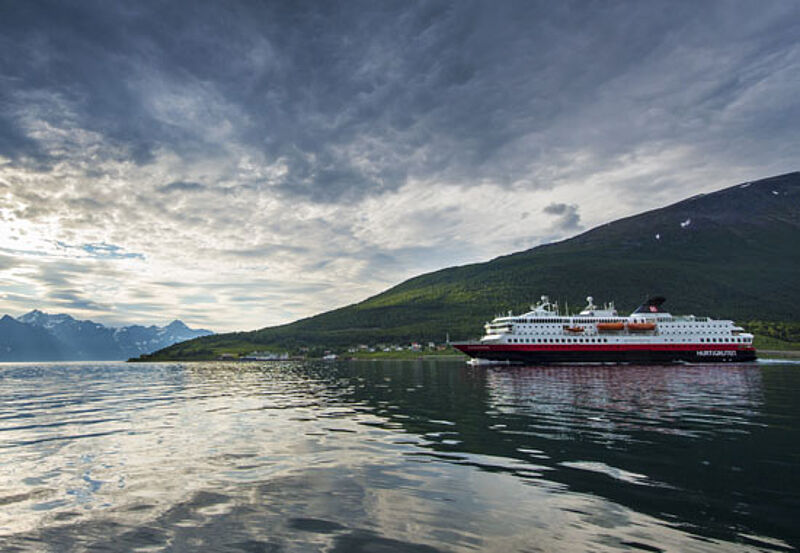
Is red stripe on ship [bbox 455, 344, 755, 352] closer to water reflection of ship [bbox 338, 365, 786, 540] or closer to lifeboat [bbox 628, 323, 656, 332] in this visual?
lifeboat [bbox 628, 323, 656, 332]

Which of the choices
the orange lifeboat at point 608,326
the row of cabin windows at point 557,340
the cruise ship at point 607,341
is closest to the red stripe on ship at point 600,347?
the cruise ship at point 607,341

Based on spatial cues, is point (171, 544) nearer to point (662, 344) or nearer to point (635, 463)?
point (635, 463)

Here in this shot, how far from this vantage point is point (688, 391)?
42719mm

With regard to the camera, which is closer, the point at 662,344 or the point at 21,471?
the point at 21,471

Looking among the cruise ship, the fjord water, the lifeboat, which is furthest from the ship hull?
the fjord water

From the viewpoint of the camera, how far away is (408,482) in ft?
45.1

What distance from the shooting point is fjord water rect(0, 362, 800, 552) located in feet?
31.6

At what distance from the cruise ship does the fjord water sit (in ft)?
248

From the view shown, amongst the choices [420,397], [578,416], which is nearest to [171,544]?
[578,416]

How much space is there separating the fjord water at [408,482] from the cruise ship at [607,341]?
248ft

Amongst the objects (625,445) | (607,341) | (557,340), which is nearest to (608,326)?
(607,341)

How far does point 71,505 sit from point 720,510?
56.7 ft

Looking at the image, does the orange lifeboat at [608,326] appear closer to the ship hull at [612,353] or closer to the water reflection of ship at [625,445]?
the ship hull at [612,353]

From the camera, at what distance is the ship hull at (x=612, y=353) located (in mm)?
102375
